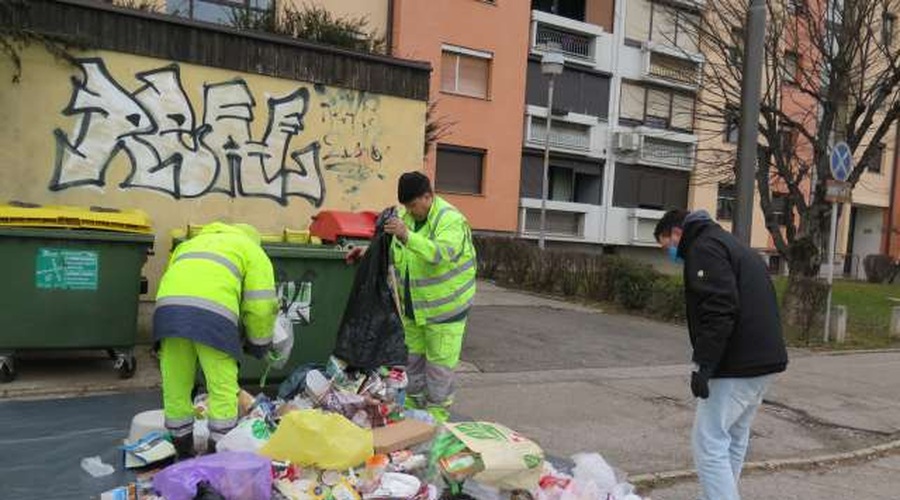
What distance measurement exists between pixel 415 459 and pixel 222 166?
526 centimetres

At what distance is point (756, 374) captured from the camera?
4.14 metres

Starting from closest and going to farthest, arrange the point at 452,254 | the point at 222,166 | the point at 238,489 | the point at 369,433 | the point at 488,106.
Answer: the point at 238,489 < the point at 369,433 < the point at 452,254 < the point at 222,166 < the point at 488,106

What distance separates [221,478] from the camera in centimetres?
388

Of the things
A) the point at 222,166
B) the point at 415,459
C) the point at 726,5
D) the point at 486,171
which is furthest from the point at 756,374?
the point at 486,171

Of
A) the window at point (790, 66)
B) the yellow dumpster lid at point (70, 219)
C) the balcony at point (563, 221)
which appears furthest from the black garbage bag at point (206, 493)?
the balcony at point (563, 221)

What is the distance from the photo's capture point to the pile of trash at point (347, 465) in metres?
3.94

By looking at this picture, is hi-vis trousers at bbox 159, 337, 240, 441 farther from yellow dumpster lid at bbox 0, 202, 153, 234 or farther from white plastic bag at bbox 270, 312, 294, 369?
yellow dumpster lid at bbox 0, 202, 153, 234

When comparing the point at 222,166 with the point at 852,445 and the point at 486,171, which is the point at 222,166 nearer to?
the point at 852,445

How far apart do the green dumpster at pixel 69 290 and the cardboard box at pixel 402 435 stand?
2.73 metres

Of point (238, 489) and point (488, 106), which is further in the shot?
point (488, 106)

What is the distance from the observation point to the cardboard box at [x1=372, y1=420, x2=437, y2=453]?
4.56m

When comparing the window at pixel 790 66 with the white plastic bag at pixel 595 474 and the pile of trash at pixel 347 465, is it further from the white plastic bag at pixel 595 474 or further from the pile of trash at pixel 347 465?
the pile of trash at pixel 347 465

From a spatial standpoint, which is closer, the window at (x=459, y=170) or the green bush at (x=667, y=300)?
the green bush at (x=667, y=300)

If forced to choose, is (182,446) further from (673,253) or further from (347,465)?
(673,253)
